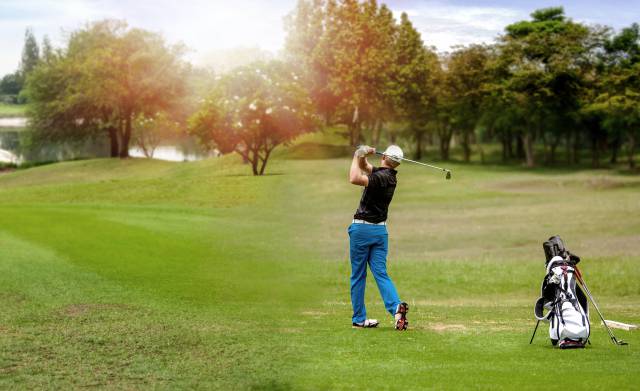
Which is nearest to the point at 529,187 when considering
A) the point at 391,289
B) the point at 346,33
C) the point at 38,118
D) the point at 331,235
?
the point at 331,235

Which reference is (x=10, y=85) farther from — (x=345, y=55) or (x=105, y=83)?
(x=345, y=55)

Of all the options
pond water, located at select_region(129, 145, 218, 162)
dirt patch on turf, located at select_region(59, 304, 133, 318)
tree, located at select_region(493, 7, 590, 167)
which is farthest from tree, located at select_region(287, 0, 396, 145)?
dirt patch on turf, located at select_region(59, 304, 133, 318)

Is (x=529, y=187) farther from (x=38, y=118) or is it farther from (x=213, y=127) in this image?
A: (x=38, y=118)

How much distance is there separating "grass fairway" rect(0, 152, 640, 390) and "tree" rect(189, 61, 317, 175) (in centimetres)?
645

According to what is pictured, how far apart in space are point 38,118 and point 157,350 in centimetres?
9105

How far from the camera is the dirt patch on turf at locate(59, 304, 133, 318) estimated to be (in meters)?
15.7

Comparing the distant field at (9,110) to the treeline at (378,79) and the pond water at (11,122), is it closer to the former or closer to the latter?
the pond water at (11,122)

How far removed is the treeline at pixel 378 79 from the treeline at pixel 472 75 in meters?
0.15

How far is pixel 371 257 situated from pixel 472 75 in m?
85.4

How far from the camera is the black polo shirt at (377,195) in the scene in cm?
1334


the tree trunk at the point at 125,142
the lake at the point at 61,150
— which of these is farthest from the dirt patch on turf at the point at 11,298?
the lake at the point at 61,150

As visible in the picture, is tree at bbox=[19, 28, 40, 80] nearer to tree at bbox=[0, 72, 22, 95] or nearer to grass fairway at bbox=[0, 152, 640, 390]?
tree at bbox=[0, 72, 22, 95]

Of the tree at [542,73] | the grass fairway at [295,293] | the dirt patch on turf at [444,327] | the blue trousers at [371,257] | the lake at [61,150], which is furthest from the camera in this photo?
the lake at [61,150]

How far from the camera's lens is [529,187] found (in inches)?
2544
